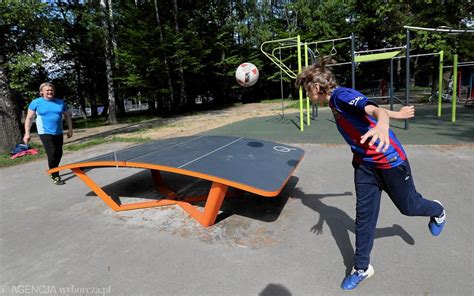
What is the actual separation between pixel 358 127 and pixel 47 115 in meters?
5.30

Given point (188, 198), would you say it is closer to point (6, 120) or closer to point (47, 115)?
point (47, 115)

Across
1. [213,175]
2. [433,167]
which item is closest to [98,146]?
[213,175]

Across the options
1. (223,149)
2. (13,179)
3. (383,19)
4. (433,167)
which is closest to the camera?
(223,149)

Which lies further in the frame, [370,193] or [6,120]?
[6,120]

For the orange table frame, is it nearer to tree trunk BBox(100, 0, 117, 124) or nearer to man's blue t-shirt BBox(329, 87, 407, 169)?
man's blue t-shirt BBox(329, 87, 407, 169)

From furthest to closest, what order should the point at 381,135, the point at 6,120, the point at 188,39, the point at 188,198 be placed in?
the point at 188,39 < the point at 6,120 < the point at 188,198 < the point at 381,135

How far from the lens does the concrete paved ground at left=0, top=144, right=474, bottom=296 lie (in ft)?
7.62

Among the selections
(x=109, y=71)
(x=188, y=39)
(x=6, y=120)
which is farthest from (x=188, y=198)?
(x=188, y=39)

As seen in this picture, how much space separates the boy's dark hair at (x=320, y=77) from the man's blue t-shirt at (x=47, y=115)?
4.86m

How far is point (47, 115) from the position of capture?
532cm

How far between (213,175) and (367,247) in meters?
1.49

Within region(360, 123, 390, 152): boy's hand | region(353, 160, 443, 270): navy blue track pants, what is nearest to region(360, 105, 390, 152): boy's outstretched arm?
region(360, 123, 390, 152): boy's hand

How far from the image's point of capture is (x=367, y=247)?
2.21 meters

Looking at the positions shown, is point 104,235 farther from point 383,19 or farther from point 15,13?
point 383,19
